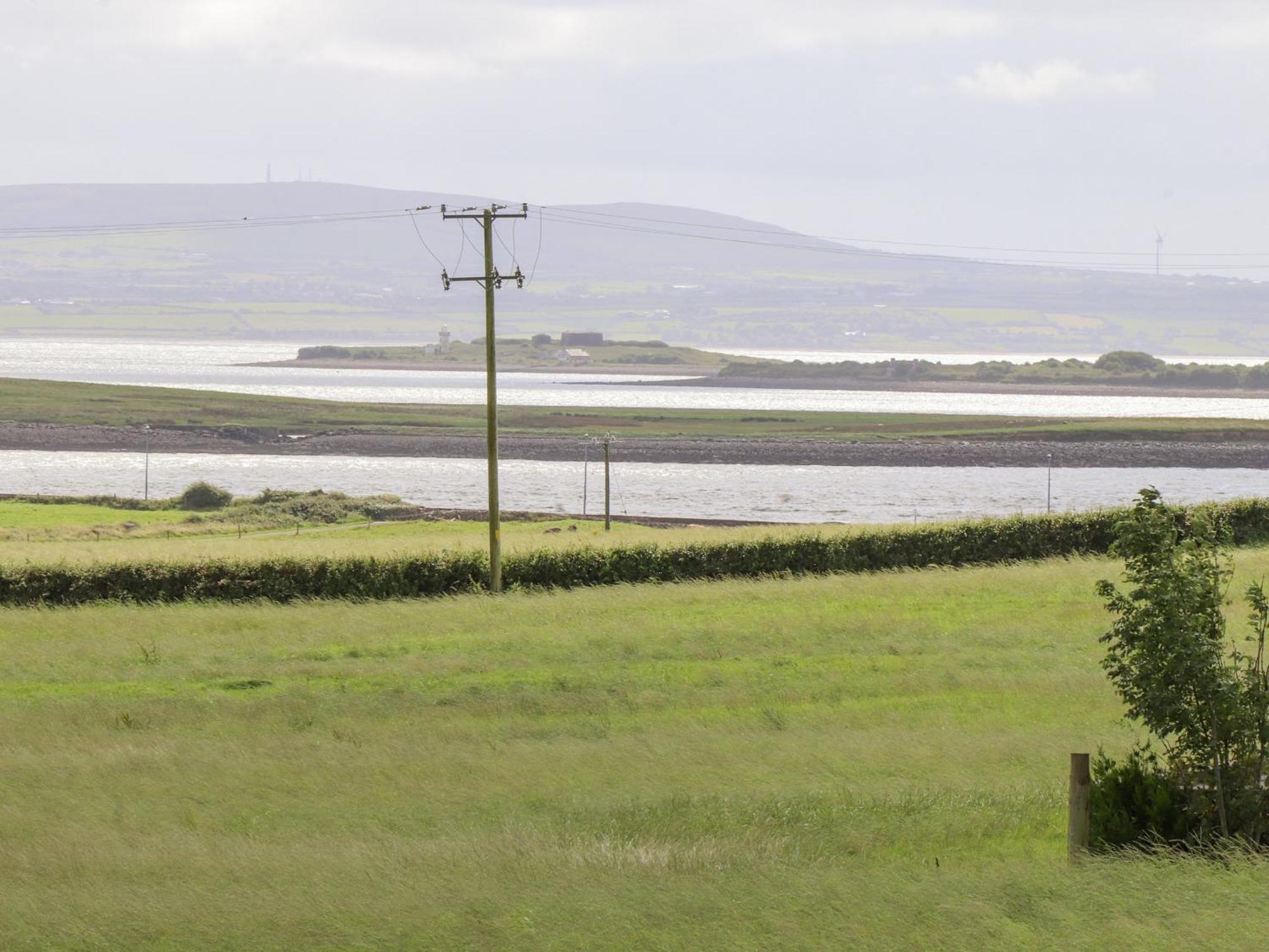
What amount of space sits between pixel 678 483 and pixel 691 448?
26.5 metres

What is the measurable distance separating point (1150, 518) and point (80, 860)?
10.3 m

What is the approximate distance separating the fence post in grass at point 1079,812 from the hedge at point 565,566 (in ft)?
93.8

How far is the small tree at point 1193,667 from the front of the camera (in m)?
12.7

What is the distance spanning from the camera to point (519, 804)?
1692cm

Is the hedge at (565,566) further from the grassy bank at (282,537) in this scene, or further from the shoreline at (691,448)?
the shoreline at (691,448)

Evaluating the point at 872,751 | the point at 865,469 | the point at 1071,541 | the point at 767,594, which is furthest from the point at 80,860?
the point at 865,469

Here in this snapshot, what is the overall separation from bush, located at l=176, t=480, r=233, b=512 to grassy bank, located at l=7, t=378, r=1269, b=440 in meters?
65.5

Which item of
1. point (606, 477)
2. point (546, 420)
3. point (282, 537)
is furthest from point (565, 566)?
point (546, 420)

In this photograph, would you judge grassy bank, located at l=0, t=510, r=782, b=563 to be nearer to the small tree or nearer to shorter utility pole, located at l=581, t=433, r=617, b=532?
shorter utility pole, located at l=581, t=433, r=617, b=532

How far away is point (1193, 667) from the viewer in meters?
12.6

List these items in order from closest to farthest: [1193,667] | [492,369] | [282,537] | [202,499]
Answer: [1193,667] → [492,369] → [282,537] → [202,499]

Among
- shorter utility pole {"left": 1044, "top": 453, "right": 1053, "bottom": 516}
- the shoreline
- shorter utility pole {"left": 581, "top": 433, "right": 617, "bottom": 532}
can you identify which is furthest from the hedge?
the shoreline

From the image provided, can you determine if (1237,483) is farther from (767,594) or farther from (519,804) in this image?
(519,804)

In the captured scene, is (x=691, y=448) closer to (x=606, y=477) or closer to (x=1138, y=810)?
(x=606, y=477)
